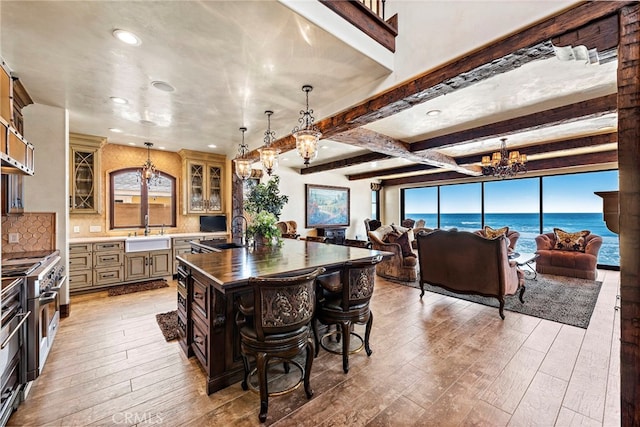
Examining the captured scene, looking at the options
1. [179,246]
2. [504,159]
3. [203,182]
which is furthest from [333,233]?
[504,159]

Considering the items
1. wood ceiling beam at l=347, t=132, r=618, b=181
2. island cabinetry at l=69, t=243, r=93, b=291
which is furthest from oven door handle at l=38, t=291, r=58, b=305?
wood ceiling beam at l=347, t=132, r=618, b=181

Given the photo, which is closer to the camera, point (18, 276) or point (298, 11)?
point (298, 11)

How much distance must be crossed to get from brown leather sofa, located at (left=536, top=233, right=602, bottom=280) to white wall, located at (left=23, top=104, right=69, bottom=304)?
338 inches

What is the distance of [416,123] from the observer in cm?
429

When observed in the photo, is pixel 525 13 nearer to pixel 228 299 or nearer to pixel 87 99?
pixel 228 299

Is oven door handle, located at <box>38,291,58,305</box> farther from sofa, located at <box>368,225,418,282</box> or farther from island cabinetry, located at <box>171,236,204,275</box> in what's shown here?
sofa, located at <box>368,225,418,282</box>

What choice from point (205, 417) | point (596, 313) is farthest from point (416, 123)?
point (205, 417)

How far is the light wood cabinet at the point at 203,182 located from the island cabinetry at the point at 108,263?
1.41 metres

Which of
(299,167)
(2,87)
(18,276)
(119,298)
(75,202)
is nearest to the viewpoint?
(2,87)

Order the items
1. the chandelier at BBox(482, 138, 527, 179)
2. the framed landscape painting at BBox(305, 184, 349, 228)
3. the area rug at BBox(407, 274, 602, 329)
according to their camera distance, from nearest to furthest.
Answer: the area rug at BBox(407, 274, 602, 329) < the chandelier at BBox(482, 138, 527, 179) < the framed landscape painting at BBox(305, 184, 349, 228)

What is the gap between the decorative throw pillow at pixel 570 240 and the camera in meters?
5.60

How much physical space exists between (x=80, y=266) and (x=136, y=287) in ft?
2.90

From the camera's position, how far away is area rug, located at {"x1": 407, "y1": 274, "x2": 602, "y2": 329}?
3.47 meters

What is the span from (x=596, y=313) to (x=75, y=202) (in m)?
8.11
